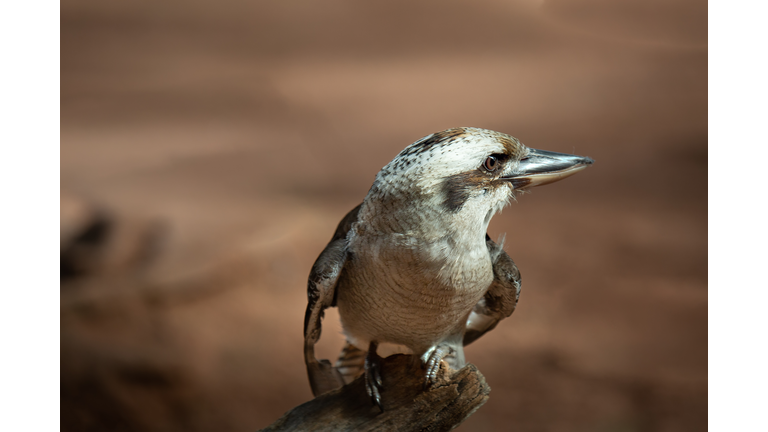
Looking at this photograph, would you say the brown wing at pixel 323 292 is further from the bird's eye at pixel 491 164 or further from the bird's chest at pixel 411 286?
the bird's eye at pixel 491 164

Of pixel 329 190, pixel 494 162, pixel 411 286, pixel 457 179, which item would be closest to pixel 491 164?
pixel 494 162

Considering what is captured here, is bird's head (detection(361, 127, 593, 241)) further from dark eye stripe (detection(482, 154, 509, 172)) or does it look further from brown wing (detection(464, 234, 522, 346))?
brown wing (detection(464, 234, 522, 346))

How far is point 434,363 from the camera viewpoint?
1959 mm

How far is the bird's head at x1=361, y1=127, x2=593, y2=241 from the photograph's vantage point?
166cm

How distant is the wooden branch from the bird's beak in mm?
611

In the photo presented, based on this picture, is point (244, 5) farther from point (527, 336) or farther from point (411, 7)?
point (527, 336)

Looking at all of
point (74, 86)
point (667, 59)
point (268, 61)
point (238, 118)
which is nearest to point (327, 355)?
point (238, 118)

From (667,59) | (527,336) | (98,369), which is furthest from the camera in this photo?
(527,336)

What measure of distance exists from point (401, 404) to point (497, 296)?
524mm

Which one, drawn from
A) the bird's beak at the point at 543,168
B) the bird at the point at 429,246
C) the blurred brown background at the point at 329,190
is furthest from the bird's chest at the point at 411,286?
the blurred brown background at the point at 329,190

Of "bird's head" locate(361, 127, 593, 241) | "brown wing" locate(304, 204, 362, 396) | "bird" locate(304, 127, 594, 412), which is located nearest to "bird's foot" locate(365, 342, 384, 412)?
"bird" locate(304, 127, 594, 412)

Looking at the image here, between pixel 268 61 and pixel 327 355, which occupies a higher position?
pixel 268 61

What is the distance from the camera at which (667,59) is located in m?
2.95

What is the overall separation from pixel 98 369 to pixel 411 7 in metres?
2.51
